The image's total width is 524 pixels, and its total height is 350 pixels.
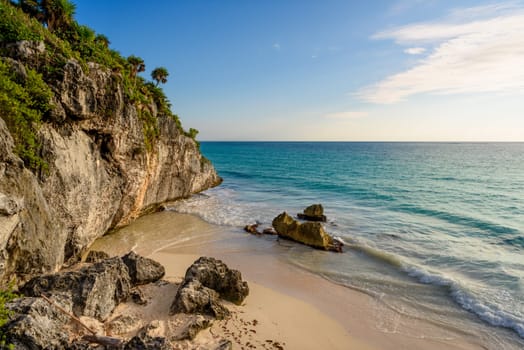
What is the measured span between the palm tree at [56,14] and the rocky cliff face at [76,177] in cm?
669

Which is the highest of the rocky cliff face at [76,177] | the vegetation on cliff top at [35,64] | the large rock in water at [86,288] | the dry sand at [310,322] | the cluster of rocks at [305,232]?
the vegetation on cliff top at [35,64]

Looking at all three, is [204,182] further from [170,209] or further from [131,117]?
[131,117]

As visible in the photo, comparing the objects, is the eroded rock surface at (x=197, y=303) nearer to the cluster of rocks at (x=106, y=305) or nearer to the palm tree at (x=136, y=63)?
the cluster of rocks at (x=106, y=305)

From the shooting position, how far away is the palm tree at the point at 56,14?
1714 centimetres

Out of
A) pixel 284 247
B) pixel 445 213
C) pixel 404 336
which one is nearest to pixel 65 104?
pixel 284 247

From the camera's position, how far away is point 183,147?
26.0 meters

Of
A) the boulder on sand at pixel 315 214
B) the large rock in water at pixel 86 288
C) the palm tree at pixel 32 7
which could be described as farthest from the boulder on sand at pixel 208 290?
the palm tree at pixel 32 7

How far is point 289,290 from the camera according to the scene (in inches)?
449

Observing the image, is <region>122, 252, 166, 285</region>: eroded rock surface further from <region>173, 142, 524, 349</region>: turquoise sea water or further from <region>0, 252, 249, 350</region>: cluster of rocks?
<region>173, 142, 524, 349</region>: turquoise sea water

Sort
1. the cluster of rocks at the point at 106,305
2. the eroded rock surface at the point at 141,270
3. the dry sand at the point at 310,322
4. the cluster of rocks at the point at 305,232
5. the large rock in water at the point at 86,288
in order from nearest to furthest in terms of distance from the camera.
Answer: the cluster of rocks at the point at 106,305
the large rock in water at the point at 86,288
the dry sand at the point at 310,322
the eroded rock surface at the point at 141,270
the cluster of rocks at the point at 305,232

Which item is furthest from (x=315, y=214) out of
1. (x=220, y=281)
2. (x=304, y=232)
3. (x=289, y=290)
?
(x=220, y=281)

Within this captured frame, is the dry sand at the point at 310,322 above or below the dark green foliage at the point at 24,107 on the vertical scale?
below

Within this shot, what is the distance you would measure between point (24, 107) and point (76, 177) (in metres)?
3.10

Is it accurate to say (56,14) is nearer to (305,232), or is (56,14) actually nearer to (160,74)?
(160,74)
